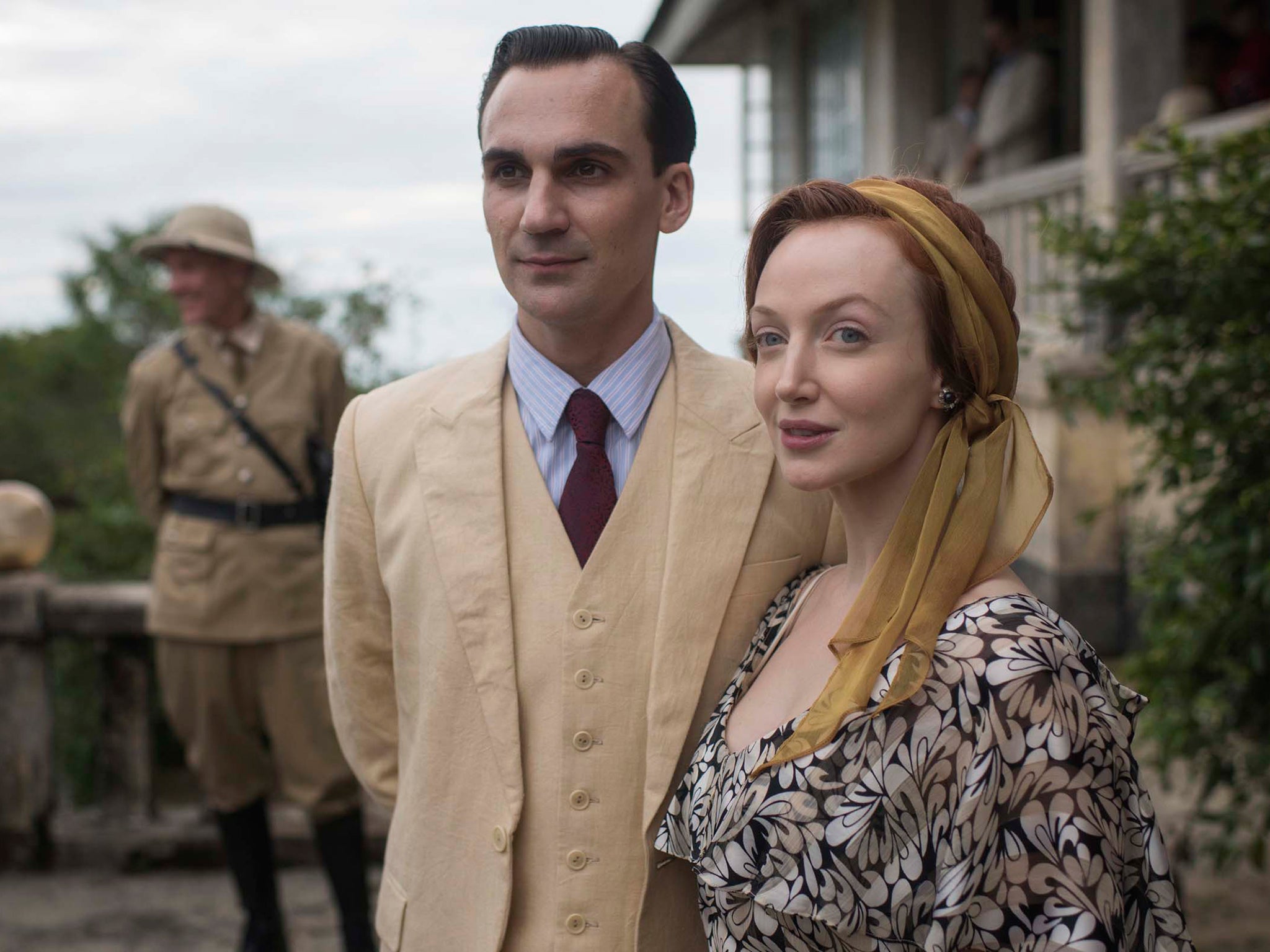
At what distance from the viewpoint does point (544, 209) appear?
6.20ft

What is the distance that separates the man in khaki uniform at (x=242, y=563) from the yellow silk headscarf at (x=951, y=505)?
2.73 metres

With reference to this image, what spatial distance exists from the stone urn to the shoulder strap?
3.64 ft

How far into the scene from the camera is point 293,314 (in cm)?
673

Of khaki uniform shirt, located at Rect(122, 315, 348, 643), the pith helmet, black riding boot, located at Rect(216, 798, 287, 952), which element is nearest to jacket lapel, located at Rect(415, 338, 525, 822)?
khaki uniform shirt, located at Rect(122, 315, 348, 643)

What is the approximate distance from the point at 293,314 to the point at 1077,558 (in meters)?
4.21

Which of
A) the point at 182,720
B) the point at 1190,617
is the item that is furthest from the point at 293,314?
the point at 1190,617

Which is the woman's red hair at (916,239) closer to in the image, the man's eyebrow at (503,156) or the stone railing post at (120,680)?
the man's eyebrow at (503,156)

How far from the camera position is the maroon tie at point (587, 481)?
6.47 feet

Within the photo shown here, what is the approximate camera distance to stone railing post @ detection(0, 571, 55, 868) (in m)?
4.81

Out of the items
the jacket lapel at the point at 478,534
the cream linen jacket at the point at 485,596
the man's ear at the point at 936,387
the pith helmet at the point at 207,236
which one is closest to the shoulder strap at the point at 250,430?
the pith helmet at the point at 207,236

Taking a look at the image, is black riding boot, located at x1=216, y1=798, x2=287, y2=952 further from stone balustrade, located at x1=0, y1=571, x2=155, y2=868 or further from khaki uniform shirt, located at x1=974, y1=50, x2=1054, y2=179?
khaki uniform shirt, located at x1=974, y1=50, x2=1054, y2=179

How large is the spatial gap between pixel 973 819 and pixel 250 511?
308cm

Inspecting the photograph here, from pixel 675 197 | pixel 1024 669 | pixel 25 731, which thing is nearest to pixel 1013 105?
pixel 25 731

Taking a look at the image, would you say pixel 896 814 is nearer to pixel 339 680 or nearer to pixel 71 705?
pixel 339 680
